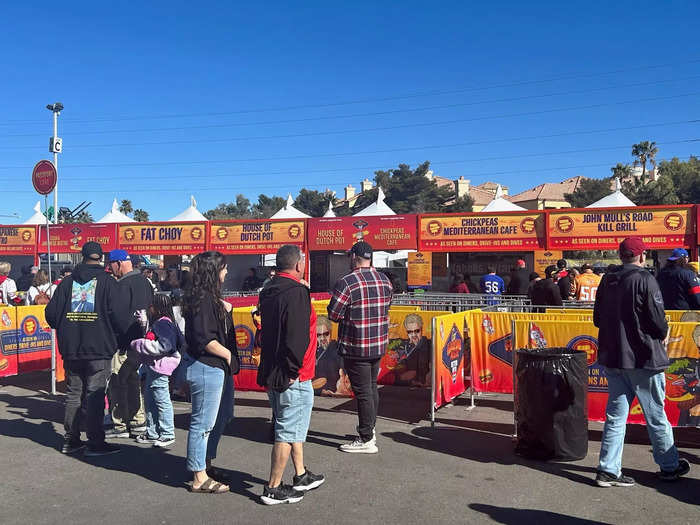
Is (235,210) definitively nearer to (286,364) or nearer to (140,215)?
(140,215)

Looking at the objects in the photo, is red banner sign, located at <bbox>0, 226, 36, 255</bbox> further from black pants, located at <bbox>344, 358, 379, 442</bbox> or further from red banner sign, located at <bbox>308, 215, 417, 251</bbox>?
black pants, located at <bbox>344, 358, 379, 442</bbox>

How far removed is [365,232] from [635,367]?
14718 mm

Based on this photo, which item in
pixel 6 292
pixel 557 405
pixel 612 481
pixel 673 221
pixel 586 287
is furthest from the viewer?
pixel 673 221

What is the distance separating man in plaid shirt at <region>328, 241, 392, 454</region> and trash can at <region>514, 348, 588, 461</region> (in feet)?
4.63

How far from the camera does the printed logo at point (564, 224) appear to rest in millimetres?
17141

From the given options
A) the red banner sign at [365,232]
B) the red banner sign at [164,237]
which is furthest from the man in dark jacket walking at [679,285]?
the red banner sign at [164,237]

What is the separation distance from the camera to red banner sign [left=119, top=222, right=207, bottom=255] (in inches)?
843

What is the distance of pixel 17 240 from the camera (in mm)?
23844

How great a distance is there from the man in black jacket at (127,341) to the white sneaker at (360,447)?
7.25 ft

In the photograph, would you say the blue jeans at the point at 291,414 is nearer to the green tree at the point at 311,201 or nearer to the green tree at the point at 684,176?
the green tree at the point at 684,176

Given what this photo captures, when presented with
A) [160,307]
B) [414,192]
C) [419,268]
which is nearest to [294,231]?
[419,268]

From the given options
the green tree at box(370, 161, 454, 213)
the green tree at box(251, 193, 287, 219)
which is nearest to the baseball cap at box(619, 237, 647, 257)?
the green tree at box(370, 161, 454, 213)

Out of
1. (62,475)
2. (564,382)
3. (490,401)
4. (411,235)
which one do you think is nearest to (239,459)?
(62,475)

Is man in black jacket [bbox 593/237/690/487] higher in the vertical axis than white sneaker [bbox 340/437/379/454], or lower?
higher
